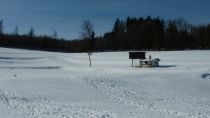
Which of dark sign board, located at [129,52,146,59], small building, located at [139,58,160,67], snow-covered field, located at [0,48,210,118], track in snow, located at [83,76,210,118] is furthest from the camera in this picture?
dark sign board, located at [129,52,146,59]

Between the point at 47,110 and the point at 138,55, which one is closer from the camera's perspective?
the point at 47,110

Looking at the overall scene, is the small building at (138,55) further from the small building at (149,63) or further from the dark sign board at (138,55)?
the small building at (149,63)

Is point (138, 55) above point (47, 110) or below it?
above

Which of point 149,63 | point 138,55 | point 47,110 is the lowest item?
point 47,110

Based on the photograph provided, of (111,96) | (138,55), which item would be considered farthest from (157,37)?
(111,96)

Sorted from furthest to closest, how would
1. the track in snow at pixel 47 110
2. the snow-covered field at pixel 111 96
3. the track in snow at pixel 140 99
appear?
the track in snow at pixel 140 99
the snow-covered field at pixel 111 96
the track in snow at pixel 47 110

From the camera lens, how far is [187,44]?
108 meters

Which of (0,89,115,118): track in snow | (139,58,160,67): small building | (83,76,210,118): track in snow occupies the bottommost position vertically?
(83,76,210,118): track in snow

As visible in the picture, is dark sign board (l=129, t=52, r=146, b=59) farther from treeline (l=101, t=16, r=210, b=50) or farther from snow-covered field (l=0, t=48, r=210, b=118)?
treeline (l=101, t=16, r=210, b=50)

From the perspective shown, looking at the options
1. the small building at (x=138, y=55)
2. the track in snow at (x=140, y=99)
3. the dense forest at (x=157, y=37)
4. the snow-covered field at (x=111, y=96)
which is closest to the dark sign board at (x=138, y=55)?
the small building at (x=138, y=55)

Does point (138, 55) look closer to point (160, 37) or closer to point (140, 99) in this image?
point (140, 99)

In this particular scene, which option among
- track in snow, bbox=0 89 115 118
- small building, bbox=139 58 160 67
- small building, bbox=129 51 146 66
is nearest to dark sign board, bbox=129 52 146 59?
small building, bbox=129 51 146 66

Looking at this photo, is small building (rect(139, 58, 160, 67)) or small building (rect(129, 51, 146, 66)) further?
small building (rect(129, 51, 146, 66))

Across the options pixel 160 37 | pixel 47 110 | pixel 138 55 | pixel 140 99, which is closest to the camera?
pixel 47 110
